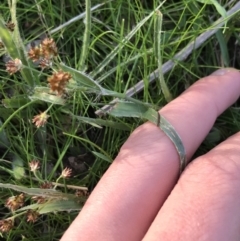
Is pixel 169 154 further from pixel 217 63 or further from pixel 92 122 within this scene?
pixel 217 63

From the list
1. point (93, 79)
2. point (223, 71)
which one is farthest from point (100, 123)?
point (223, 71)

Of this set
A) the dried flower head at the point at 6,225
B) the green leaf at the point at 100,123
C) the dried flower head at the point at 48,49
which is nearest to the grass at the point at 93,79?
the green leaf at the point at 100,123

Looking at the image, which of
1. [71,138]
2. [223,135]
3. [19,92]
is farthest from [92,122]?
[223,135]

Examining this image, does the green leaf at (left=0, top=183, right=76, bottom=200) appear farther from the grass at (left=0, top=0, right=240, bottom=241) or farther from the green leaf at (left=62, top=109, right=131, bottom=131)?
the green leaf at (left=62, top=109, right=131, bottom=131)

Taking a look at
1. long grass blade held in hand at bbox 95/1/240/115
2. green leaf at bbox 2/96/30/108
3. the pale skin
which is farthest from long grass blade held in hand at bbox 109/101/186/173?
green leaf at bbox 2/96/30/108

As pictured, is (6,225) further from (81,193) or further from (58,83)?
(58,83)

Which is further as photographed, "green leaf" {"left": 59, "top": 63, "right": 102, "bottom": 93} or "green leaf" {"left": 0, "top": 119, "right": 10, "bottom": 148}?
"green leaf" {"left": 0, "top": 119, "right": 10, "bottom": 148}
